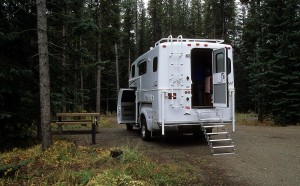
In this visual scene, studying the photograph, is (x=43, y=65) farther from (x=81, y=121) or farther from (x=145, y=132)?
(x=145, y=132)

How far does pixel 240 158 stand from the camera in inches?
340

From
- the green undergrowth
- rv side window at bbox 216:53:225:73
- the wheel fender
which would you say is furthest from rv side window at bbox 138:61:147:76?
the green undergrowth

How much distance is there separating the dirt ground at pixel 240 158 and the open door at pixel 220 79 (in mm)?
1562

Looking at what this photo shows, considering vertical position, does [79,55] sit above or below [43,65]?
above

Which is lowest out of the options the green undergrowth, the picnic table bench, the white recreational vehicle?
the green undergrowth

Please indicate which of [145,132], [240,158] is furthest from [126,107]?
[240,158]

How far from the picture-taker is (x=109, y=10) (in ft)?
74.4

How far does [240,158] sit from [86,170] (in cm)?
420

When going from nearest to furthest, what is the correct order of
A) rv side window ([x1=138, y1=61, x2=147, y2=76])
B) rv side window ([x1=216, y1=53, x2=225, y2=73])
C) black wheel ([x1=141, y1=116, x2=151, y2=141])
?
rv side window ([x1=216, y1=53, x2=225, y2=73]) → black wheel ([x1=141, y1=116, x2=151, y2=141]) → rv side window ([x1=138, y1=61, x2=147, y2=76])

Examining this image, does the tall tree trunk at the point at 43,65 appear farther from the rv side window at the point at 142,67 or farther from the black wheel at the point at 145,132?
the rv side window at the point at 142,67

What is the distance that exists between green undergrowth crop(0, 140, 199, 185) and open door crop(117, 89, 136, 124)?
6.35 m

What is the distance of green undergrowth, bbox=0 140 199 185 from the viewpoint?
604 centimetres

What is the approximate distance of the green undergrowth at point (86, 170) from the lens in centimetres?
604

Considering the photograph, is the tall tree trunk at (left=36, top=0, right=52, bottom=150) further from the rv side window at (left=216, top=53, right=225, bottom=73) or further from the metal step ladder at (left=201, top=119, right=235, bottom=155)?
the rv side window at (left=216, top=53, right=225, bottom=73)
